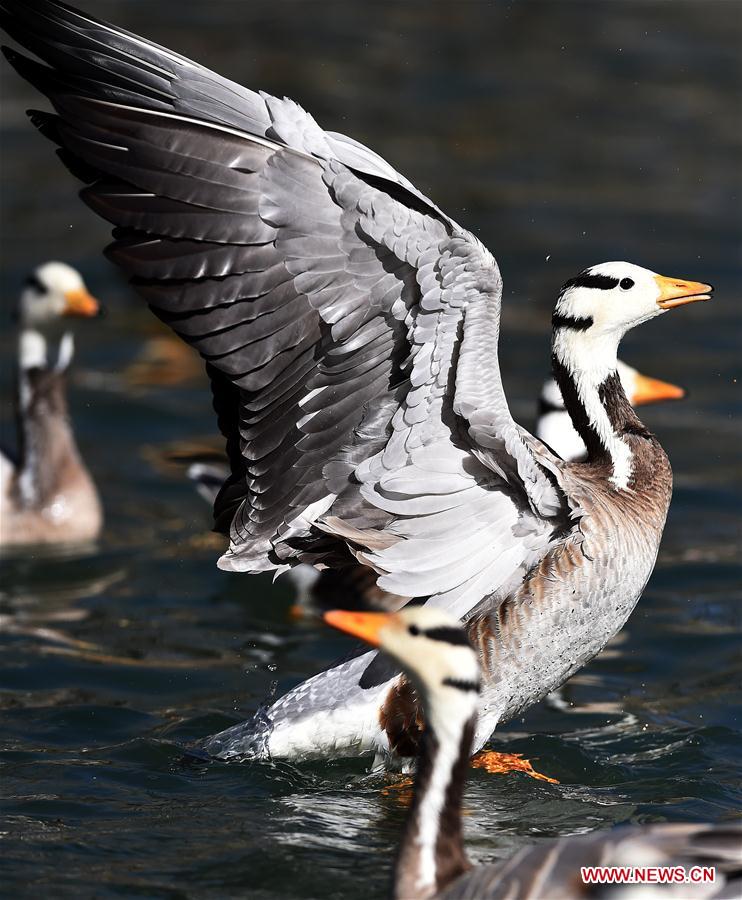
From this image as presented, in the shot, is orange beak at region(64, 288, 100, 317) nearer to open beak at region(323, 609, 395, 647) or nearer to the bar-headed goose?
the bar-headed goose

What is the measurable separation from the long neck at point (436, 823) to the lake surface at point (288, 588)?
Answer: 0.70 metres

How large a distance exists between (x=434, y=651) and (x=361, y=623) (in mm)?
246

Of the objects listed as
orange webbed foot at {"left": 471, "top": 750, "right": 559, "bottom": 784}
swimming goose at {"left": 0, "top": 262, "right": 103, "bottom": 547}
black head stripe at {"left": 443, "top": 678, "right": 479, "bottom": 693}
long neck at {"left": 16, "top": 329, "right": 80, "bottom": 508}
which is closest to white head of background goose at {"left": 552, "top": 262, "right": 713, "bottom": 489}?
orange webbed foot at {"left": 471, "top": 750, "right": 559, "bottom": 784}

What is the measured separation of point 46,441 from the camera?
34.3ft

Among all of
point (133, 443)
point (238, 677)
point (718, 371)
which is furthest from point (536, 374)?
point (238, 677)

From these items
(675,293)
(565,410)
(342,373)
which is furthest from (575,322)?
(565,410)

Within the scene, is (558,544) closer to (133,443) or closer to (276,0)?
(133,443)

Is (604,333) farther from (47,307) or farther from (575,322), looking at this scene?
(47,307)

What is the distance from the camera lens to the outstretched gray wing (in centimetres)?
559

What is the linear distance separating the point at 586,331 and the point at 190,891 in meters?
2.85

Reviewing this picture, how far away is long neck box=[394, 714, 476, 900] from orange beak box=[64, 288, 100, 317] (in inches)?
264

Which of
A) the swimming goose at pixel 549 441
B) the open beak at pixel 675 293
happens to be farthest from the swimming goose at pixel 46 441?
the open beak at pixel 675 293

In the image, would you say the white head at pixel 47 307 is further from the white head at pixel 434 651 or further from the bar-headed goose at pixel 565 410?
the white head at pixel 434 651

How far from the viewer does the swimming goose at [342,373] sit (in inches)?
222
